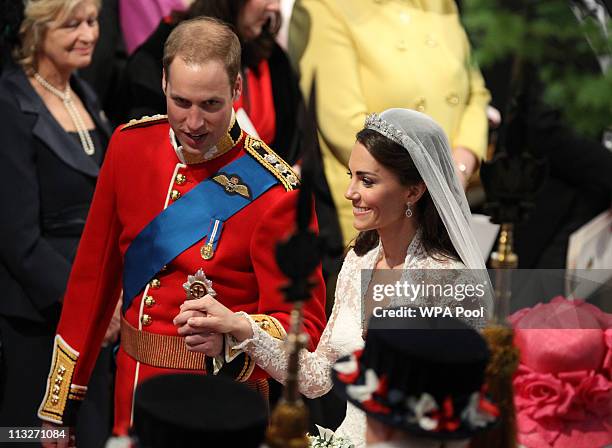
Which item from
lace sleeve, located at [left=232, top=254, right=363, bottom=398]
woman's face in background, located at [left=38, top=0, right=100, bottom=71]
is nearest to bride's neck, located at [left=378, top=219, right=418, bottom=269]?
lace sleeve, located at [left=232, top=254, right=363, bottom=398]

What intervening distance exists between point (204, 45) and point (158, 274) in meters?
0.78

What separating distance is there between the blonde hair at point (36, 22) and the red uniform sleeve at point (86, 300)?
143 cm

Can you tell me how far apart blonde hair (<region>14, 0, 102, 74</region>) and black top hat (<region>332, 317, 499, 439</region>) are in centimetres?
301

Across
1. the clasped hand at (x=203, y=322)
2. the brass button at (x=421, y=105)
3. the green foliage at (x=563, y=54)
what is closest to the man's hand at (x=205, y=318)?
the clasped hand at (x=203, y=322)

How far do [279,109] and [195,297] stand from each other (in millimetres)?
1896

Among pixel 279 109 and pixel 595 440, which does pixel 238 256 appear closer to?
pixel 595 440

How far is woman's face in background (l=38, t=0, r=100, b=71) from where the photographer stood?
16.8 feet

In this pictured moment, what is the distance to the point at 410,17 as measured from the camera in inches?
205

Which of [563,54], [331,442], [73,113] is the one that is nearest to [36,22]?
[73,113]

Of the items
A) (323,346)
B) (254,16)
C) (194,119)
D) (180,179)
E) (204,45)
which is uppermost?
(254,16)

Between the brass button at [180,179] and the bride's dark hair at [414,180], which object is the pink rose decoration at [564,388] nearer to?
the bride's dark hair at [414,180]

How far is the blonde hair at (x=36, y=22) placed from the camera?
5.09m

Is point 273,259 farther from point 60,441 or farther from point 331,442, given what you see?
point 60,441

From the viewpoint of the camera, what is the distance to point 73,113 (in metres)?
5.22
